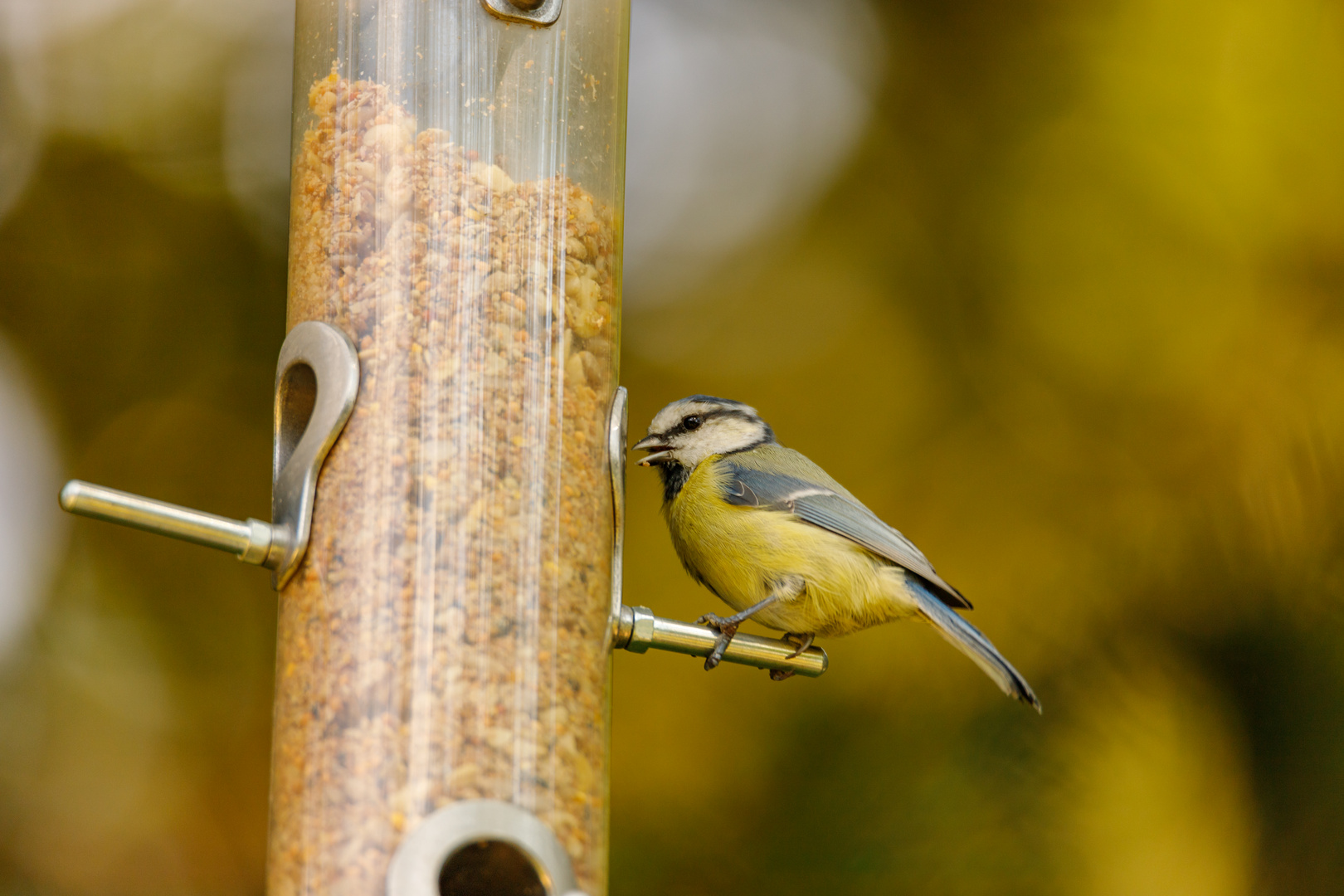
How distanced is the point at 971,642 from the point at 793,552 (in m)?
0.32

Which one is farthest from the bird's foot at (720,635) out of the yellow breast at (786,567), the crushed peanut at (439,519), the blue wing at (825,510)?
the blue wing at (825,510)

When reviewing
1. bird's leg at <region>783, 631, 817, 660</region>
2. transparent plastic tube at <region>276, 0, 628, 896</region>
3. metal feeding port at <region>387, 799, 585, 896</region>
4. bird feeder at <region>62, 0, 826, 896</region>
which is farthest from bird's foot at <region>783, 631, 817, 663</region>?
metal feeding port at <region>387, 799, 585, 896</region>

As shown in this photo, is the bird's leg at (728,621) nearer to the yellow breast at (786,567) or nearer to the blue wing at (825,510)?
the yellow breast at (786,567)

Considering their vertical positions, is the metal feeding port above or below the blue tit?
below

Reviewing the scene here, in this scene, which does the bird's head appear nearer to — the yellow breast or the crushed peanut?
the yellow breast

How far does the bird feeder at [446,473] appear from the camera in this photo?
4.17ft

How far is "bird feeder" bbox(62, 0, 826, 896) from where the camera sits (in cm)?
127

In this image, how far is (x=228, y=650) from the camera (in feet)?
10.4

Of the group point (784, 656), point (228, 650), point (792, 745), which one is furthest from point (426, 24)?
point (228, 650)

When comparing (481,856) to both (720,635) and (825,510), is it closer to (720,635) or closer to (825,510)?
(720,635)

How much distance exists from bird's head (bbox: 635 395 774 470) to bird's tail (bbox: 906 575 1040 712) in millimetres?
426

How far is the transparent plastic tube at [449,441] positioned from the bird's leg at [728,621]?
0.17 m

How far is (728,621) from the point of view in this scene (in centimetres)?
164

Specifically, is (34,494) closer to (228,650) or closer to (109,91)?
(228,650)
